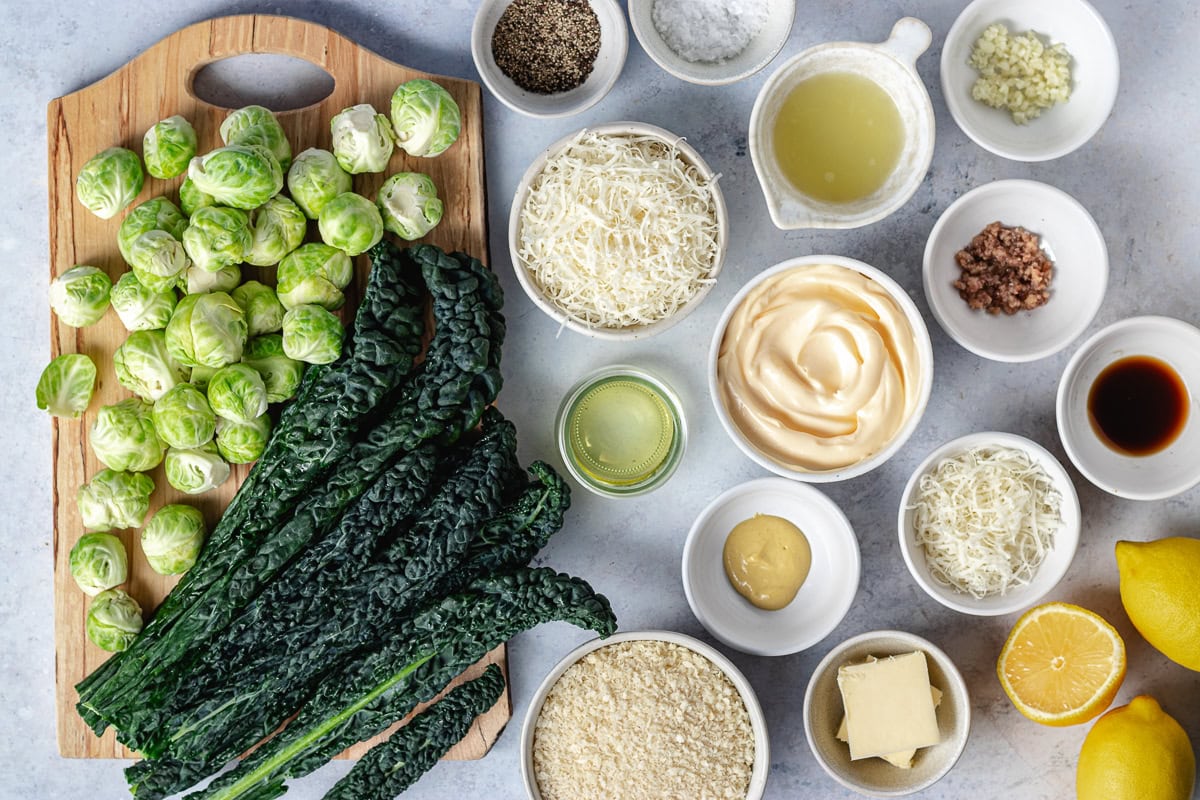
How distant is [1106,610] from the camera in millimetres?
2941

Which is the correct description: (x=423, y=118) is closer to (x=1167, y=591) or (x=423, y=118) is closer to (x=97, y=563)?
(x=97, y=563)

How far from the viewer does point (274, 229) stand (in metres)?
2.70

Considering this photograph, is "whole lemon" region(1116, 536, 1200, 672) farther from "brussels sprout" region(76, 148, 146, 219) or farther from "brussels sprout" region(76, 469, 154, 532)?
"brussels sprout" region(76, 148, 146, 219)

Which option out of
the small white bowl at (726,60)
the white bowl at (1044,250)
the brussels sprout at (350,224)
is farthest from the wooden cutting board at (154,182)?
the white bowl at (1044,250)

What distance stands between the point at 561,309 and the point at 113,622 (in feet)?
5.15

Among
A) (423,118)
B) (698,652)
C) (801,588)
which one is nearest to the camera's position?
(423,118)

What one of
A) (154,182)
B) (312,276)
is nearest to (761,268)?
(312,276)

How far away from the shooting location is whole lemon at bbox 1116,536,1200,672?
2.59 m

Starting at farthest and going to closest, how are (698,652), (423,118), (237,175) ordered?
(698,652), (423,118), (237,175)

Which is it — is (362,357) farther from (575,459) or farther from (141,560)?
(141,560)

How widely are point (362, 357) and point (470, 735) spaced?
3.88 ft

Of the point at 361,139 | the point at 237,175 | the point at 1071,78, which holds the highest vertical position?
the point at 1071,78

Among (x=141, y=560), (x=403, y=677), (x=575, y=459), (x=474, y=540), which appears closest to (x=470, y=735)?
(x=403, y=677)

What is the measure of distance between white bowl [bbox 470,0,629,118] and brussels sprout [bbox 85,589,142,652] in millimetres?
1838
